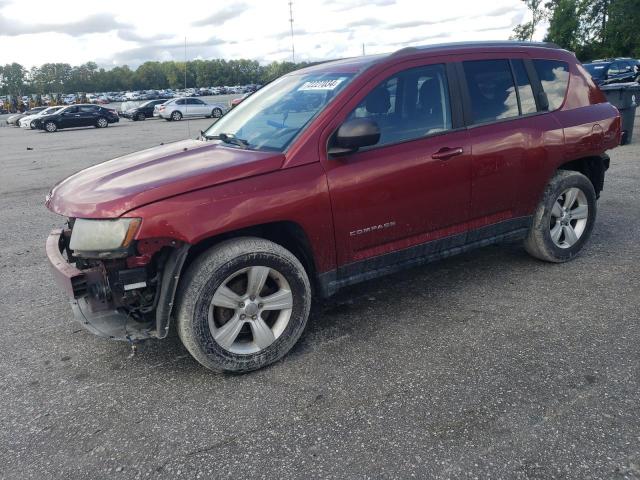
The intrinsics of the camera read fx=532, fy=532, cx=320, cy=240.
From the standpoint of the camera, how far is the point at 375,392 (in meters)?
2.94

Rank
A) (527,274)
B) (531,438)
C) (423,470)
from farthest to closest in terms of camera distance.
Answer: (527,274) → (531,438) → (423,470)

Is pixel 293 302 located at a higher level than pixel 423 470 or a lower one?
higher

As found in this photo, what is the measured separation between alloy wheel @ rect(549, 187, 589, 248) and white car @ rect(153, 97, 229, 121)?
2923 centimetres

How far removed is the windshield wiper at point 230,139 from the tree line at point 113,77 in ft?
278

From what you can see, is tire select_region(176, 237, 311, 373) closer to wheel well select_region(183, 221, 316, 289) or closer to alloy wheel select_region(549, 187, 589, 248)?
wheel well select_region(183, 221, 316, 289)

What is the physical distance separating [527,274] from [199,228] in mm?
2931

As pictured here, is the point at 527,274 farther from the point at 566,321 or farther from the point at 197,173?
the point at 197,173

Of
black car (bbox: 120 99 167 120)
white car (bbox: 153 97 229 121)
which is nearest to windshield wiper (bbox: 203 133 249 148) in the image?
white car (bbox: 153 97 229 121)

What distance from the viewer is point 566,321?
3.64m

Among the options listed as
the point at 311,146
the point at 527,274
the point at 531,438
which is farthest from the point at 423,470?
the point at 527,274

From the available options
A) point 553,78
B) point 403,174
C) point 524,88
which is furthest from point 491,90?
point 403,174

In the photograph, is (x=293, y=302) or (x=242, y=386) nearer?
(x=242, y=386)

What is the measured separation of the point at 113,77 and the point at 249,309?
148m

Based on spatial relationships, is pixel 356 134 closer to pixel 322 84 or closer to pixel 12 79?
pixel 322 84
